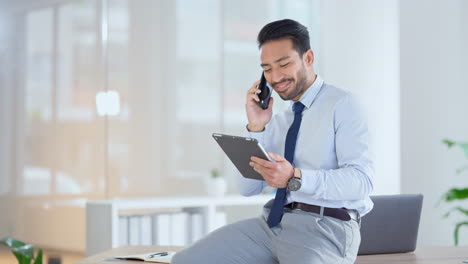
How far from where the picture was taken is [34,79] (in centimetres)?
489

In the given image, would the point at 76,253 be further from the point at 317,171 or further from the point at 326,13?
the point at 317,171

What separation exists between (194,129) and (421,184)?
176 cm

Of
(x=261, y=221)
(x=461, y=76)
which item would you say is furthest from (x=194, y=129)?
(x=261, y=221)

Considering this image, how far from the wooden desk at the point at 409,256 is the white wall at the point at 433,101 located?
6.10ft

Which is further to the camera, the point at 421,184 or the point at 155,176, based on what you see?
the point at 155,176

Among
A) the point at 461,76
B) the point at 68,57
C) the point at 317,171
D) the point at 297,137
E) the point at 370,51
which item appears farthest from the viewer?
the point at 370,51

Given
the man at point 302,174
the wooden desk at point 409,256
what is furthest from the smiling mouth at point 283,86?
the wooden desk at point 409,256

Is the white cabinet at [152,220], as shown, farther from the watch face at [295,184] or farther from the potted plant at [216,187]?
the watch face at [295,184]

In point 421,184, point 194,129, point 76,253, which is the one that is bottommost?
point 76,253

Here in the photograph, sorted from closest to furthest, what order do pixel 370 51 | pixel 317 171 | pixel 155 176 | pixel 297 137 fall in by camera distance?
pixel 317 171 → pixel 297 137 → pixel 155 176 → pixel 370 51

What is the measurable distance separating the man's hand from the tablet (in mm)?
19

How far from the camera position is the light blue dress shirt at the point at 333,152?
223 centimetres

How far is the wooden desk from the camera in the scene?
260 cm

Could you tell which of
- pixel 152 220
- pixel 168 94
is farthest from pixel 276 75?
pixel 168 94
